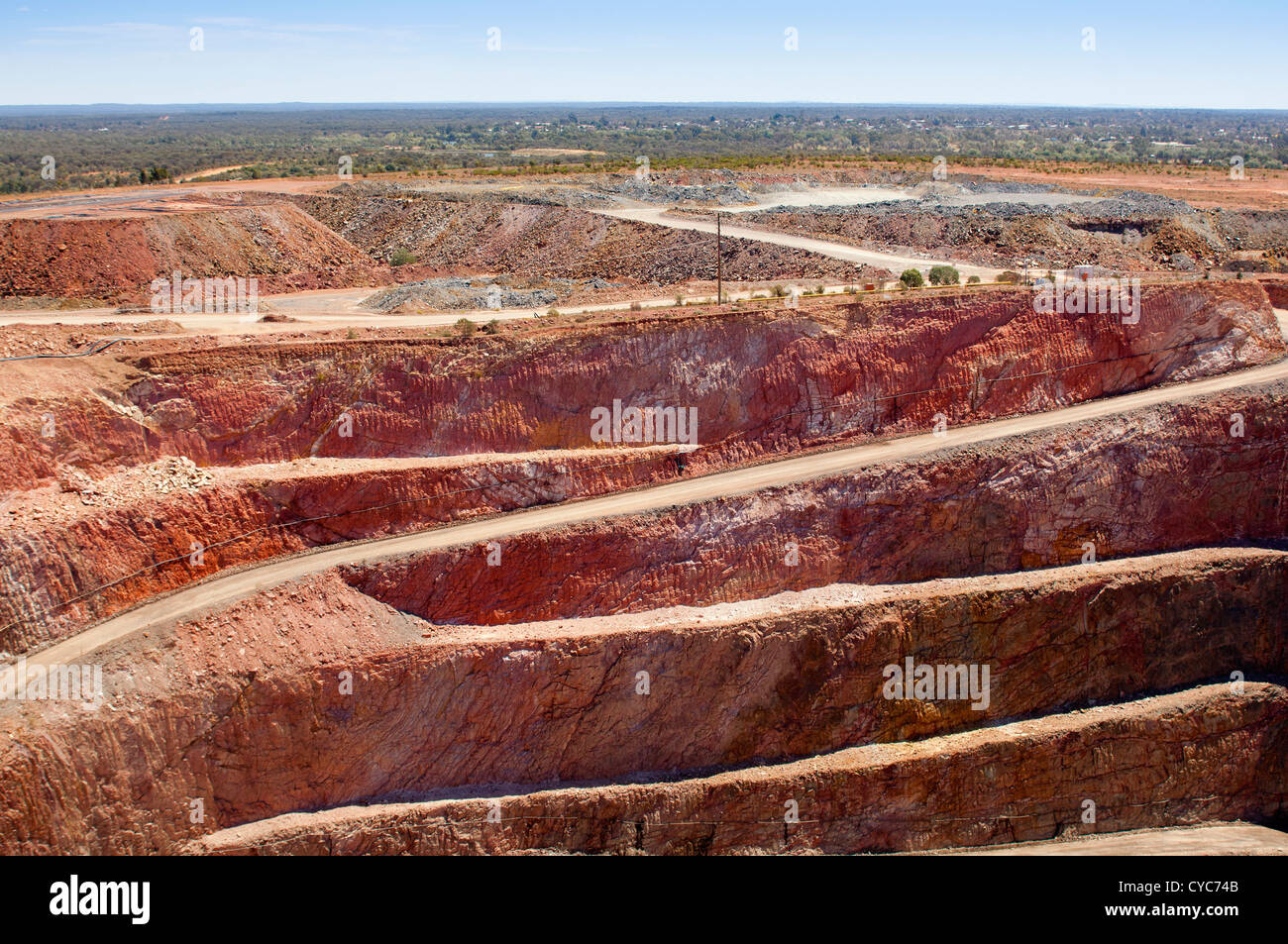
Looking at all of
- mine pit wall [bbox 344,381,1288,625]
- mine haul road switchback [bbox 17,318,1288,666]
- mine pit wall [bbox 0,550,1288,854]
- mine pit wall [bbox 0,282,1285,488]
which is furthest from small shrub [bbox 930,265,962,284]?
mine pit wall [bbox 0,550,1288,854]

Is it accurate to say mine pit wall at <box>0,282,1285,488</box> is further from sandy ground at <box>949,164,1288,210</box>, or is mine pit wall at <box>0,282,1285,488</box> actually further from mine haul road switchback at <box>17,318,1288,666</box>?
sandy ground at <box>949,164,1288,210</box>

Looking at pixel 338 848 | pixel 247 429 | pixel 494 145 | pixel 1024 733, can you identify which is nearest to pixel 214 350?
pixel 247 429

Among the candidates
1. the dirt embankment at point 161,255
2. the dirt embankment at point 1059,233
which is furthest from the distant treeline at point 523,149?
the dirt embankment at point 1059,233

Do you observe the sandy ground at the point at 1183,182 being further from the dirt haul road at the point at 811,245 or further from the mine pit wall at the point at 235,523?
the mine pit wall at the point at 235,523

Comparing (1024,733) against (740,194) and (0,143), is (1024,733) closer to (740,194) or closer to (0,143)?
(740,194)

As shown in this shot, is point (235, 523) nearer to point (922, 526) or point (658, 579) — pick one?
point (658, 579)

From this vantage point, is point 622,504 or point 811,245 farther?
point 811,245

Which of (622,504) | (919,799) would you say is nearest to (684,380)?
(622,504)
